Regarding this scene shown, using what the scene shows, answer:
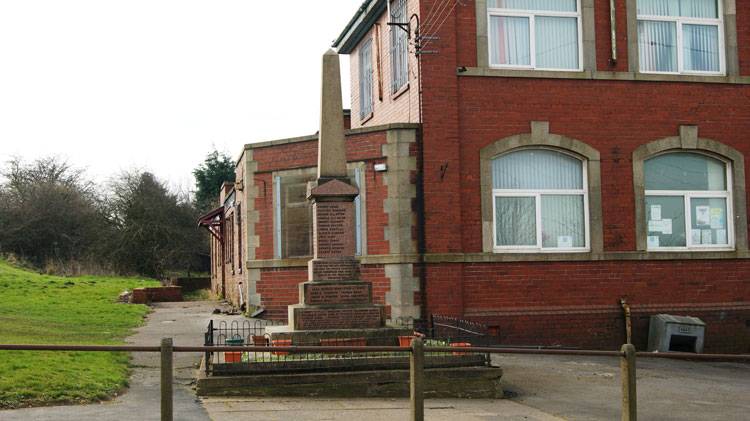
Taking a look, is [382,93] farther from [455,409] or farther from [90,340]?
[455,409]

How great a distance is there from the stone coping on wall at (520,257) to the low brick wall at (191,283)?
68.2 ft

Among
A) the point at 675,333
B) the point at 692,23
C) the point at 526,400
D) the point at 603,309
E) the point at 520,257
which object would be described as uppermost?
the point at 692,23

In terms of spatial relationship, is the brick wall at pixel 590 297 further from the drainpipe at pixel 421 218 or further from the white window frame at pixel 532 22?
the white window frame at pixel 532 22

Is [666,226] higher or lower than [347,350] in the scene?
higher

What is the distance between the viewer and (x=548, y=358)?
15.1m

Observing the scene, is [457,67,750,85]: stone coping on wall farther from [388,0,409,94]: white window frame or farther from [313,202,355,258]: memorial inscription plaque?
[313,202,355,258]: memorial inscription plaque

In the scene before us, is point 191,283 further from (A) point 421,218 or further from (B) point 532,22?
(B) point 532,22

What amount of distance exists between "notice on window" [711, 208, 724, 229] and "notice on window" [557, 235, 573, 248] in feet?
10.6

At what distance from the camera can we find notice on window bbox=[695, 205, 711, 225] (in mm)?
17328

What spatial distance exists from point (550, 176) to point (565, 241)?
137 cm

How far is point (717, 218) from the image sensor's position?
17422 millimetres

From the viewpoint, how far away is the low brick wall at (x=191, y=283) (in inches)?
1453

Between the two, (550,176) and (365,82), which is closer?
(550,176)

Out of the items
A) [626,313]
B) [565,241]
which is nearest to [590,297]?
[626,313]
